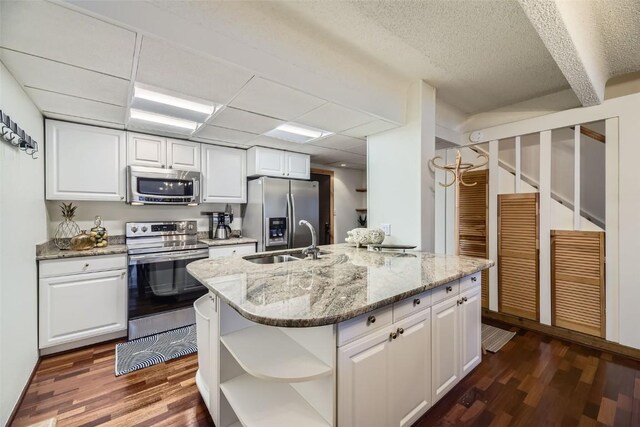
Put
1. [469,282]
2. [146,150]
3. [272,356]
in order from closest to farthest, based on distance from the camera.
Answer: [272,356] < [469,282] < [146,150]

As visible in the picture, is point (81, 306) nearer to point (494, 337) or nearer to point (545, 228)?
point (494, 337)

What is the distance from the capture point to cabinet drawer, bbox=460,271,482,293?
6.19ft

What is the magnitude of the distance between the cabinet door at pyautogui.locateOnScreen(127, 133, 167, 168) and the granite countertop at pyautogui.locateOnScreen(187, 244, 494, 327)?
1.74 m

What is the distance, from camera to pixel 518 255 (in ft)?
9.84

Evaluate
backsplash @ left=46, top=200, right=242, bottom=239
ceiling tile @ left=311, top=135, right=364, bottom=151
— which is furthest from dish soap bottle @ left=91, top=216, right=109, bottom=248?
ceiling tile @ left=311, top=135, right=364, bottom=151

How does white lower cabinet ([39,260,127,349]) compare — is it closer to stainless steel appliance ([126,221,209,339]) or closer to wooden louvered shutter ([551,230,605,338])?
stainless steel appliance ([126,221,209,339])

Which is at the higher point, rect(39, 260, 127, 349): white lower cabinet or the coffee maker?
the coffee maker

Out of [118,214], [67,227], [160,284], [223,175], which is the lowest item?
[160,284]

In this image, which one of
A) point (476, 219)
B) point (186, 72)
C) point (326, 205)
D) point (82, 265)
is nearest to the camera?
point (186, 72)

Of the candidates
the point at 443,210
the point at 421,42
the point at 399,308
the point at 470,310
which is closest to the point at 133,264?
the point at 399,308

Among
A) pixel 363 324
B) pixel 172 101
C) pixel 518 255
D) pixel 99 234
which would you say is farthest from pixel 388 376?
pixel 99 234

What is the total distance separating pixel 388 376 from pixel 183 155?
3119mm

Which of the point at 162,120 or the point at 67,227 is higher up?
the point at 162,120

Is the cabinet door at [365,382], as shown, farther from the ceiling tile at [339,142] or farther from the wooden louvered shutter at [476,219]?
the wooden louvered shutter at [476,219]
